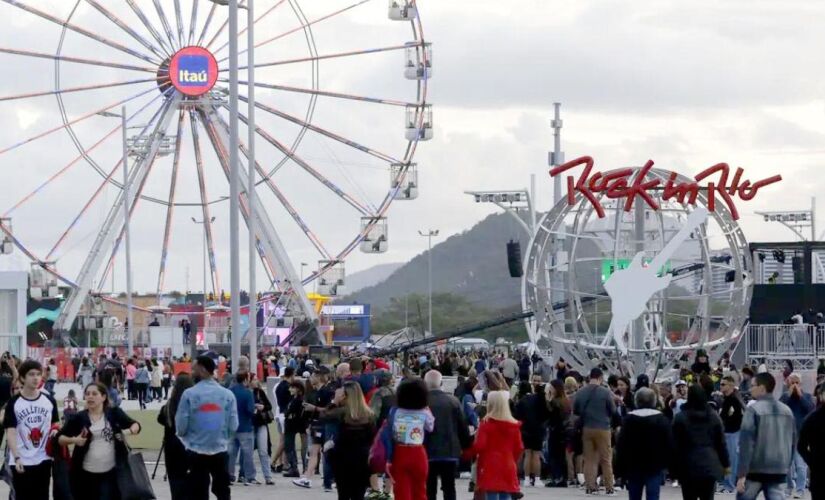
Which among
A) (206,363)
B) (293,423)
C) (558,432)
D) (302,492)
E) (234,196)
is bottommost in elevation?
(302,492)

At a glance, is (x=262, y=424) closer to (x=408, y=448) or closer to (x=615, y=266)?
(x=408, y=448)

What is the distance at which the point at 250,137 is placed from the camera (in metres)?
37.8

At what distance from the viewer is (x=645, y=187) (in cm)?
3353

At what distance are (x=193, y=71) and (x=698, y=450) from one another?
38117 millimetres

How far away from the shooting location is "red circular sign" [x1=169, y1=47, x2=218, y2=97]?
5134 cm

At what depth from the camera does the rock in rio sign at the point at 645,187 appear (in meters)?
33.6

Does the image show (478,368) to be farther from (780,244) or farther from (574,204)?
(780,244)

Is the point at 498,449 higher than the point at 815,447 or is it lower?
lower

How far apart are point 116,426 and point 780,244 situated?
1687 inches

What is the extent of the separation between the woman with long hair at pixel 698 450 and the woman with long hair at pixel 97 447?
4.65 metres

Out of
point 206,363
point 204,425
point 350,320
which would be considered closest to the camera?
point 204,425

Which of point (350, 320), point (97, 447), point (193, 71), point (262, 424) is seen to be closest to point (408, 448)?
point (97, 447)

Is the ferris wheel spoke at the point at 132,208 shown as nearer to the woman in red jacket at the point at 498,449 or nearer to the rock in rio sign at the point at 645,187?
the rock in rio sign at the point at 645,187

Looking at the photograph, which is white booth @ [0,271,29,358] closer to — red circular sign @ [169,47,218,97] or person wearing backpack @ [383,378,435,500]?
red circular sign @ [169,47,218,97]
